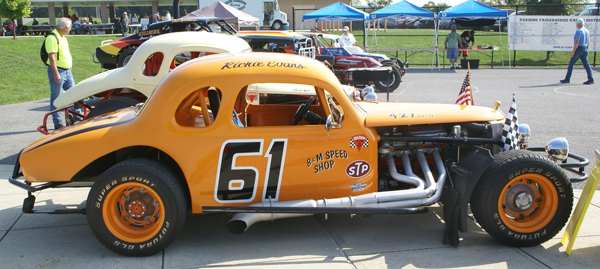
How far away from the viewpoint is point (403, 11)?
19031 mm

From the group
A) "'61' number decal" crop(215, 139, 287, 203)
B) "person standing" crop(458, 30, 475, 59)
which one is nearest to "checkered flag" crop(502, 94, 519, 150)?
"'61' number decal" crop(215, 139, 287, 203)

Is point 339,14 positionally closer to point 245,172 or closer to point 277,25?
point 277,25

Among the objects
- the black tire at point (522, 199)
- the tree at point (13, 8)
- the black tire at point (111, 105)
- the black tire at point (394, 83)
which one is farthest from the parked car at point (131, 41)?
the tree at point (13, 8)

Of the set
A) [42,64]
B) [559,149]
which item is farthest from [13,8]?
[559,149]

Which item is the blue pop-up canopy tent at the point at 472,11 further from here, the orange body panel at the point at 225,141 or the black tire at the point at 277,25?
the orange body panel at the point at 225,141

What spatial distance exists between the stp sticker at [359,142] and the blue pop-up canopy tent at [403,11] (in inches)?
642

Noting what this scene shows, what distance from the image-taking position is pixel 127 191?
3730 millimetres

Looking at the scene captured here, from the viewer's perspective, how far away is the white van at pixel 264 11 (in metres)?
31.8

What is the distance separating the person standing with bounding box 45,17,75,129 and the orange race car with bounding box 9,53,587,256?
439cm

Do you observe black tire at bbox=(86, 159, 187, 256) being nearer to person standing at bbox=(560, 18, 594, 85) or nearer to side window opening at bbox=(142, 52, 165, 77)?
side window opening at bbox=(142, 52, 165, 77)

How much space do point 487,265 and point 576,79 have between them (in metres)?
A: 14.5

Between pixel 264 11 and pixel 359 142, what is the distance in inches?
1188

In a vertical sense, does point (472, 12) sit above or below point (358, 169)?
above

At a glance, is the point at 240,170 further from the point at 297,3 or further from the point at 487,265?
the point at 297,3
